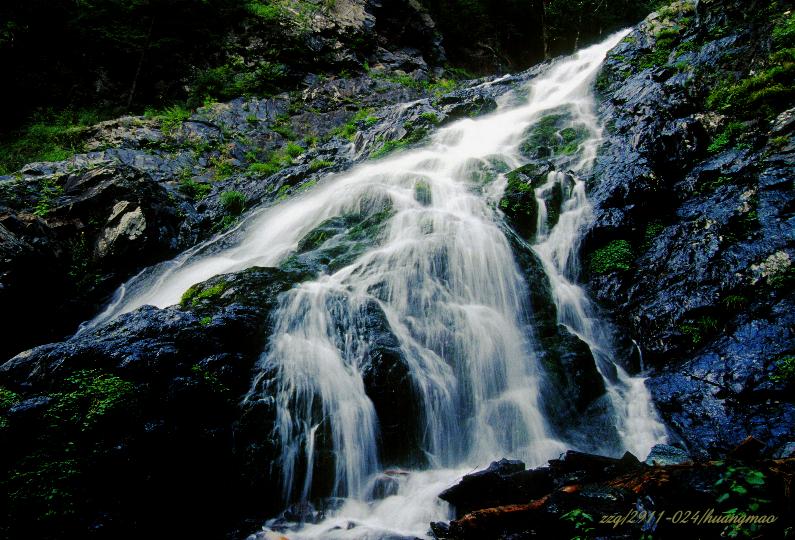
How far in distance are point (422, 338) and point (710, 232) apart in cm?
595

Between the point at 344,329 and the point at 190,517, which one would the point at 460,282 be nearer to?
the point at 344,329

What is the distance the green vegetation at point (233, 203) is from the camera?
14.2 m

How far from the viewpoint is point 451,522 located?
165 inches

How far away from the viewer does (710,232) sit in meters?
7.79

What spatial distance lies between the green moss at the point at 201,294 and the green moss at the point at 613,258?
24.4ft

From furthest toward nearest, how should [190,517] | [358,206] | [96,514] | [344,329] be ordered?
[358,206], [344,329], [190,517], [96,514]

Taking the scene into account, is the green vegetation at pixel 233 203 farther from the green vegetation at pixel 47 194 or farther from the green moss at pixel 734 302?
the green moss at pixel 734 302

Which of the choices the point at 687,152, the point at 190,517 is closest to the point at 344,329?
the point at 190,517

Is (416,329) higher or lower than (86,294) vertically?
lower

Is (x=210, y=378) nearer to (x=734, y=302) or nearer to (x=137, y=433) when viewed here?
(x=137, y=433)

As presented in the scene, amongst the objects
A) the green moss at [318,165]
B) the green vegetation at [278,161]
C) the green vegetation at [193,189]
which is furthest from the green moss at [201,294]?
the green vegetation at [278,161]

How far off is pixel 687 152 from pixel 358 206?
8.18 metres

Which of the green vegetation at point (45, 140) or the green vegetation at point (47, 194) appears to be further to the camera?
the green vegetation at point (45, 140)

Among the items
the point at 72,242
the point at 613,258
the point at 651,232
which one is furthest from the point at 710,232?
the point at 72,242
